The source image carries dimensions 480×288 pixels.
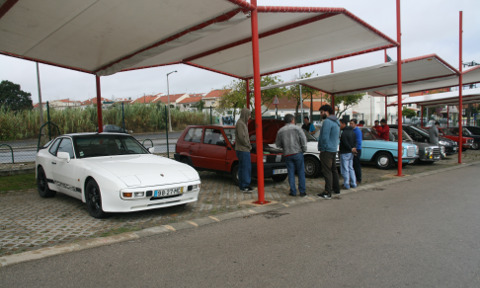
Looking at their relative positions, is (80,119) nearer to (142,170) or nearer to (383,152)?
(383,152)

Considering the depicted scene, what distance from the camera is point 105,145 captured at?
7105mm

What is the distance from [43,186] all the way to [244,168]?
447cm

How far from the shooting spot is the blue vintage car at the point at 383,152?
12055 mm

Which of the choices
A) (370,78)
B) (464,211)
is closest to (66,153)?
(464,211)

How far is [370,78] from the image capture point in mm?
13039

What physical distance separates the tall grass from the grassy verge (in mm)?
6619

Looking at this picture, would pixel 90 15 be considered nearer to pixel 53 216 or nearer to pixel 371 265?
pixel 53 216

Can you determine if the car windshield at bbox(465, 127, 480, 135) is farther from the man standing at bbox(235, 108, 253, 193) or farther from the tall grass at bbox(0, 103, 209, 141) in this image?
the man standing at bbox(235, 108, 253, 193)

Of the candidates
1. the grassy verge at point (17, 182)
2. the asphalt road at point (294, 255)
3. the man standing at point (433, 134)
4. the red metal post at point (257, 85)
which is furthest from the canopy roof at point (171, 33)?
the man standing at point (433, 134)

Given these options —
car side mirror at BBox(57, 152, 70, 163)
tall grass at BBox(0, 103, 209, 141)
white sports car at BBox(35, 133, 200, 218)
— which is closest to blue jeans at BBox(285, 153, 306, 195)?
white sports car at BBox(35, 133, 200, 218)

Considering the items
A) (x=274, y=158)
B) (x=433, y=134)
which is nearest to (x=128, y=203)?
(x=274, y=158)

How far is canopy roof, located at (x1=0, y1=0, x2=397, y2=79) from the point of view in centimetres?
616

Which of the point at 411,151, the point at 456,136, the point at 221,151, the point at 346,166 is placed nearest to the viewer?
the point at 346,166

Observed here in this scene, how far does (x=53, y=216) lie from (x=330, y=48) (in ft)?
26.3
